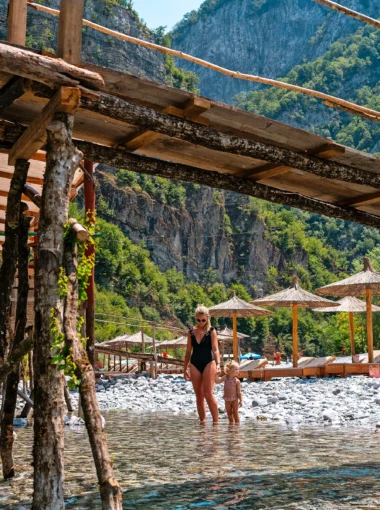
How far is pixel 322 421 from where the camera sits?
32.7 ft

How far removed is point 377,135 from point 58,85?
122 m

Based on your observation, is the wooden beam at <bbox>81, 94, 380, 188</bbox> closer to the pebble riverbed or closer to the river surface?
the river surface

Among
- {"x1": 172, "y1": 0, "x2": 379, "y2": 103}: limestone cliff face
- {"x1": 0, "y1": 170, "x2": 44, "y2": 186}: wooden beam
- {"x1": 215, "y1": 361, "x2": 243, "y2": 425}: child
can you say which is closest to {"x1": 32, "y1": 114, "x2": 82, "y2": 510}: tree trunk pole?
{"x1": 0, "y1": 170, "x2": 44, "y2": 186}: wooden beam

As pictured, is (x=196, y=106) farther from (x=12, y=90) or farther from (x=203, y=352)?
(x=203, y=352)

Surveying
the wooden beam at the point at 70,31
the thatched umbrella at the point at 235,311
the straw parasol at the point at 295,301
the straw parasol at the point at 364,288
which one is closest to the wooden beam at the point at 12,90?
the wooden beam at the point at 70,31

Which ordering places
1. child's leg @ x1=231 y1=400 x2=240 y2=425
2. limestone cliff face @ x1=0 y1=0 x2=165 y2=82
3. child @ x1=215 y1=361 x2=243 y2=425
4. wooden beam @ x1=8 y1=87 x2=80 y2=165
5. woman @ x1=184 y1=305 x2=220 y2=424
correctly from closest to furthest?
wooden beam @ x1=8 y1=87 x2=80 y2=165 → woman @ x1=184 y1=305 x2=220 y2=424 → child @ x1=215 y1=361 x2=243 y2=425 → child's leg @ x1=231 y1=400 x2=240 y2=425 → limestone cliff face @ x1=0 y1=0 x2=165 y2=82

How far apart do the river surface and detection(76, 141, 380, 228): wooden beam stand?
242cm

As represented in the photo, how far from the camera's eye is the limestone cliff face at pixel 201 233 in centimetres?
7538

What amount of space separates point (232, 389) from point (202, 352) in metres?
1.82

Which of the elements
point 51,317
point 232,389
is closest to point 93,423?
point 51,317

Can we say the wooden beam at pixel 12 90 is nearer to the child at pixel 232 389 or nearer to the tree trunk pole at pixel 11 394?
the tree trunk pole at pixel 11 394

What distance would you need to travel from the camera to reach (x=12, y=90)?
4.15 m

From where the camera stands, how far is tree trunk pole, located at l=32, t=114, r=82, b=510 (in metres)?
3.45

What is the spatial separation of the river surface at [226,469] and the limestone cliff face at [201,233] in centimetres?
6337
